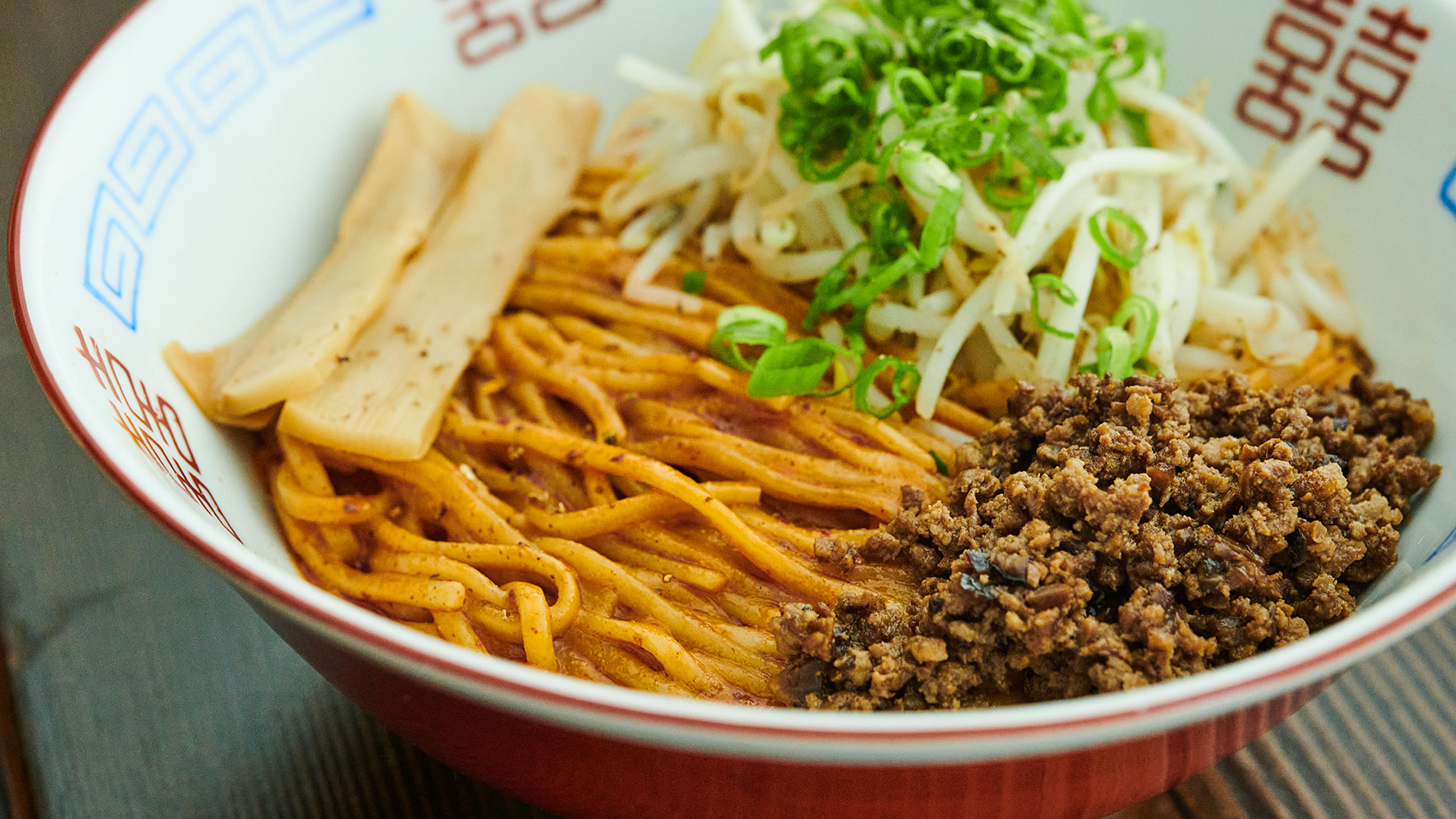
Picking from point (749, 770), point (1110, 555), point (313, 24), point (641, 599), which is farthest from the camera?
point (313, 24)

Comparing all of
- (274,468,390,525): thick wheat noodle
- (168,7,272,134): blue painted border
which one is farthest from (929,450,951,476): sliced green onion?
(168,7,272,134): blue painted border

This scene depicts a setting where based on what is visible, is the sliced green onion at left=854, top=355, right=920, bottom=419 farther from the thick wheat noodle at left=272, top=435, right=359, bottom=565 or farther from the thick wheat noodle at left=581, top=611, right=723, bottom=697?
the thick wheat noodle at left=272, top=435, right=359, bottom=565

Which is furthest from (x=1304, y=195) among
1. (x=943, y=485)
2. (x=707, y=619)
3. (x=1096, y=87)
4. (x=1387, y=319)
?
(x=707, y=619)

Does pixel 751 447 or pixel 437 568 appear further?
pixel 751 447

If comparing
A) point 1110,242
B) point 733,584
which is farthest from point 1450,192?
point 733,584

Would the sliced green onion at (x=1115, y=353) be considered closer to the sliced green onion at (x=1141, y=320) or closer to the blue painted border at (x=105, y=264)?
the sliced green onion at (x=1141, y=320)

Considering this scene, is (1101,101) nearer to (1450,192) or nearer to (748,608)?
(1450,192)

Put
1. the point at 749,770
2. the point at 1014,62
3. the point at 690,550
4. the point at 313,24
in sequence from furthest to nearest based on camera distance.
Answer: the point at 313,24 → the point at 1014,62 → the point at 690,550 → the point at 749,770

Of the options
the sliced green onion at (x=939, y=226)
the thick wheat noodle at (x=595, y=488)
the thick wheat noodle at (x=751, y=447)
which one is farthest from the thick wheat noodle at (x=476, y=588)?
the sliced green onion at (x=939, y=226)
